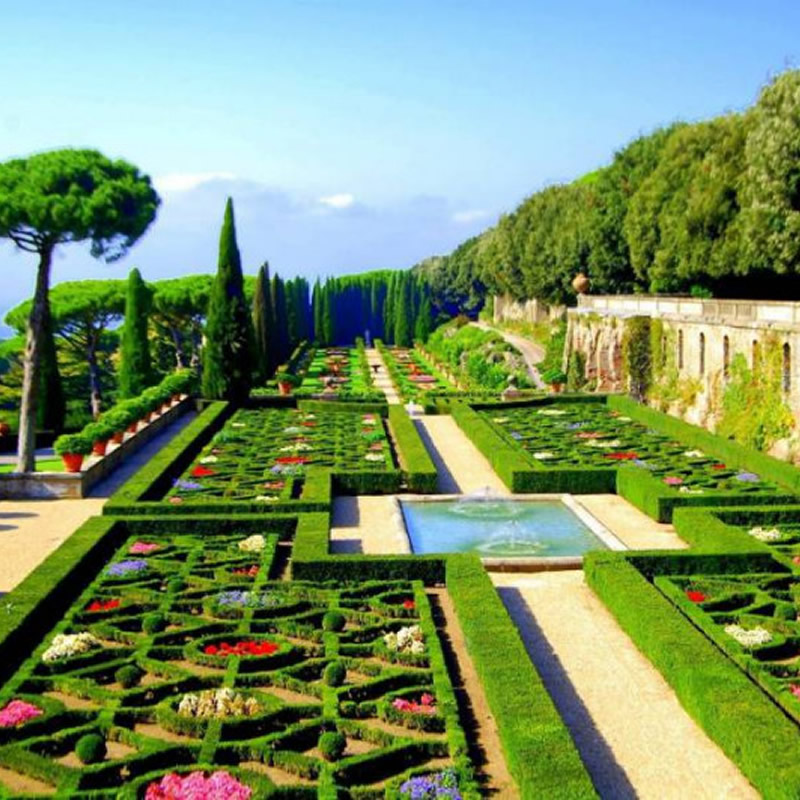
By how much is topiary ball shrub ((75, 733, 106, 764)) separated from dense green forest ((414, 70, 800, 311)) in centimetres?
2775

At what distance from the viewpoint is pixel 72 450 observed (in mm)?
21578

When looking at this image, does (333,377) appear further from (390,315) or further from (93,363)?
(390,315)

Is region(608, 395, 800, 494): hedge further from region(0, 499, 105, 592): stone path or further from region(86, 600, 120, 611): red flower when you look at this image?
region(0, 499, 105, 592): stone path

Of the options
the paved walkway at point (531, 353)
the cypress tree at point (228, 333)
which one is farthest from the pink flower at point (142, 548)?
the paved walkway at point (531, 353)

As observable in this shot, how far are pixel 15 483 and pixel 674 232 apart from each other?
96.5ft

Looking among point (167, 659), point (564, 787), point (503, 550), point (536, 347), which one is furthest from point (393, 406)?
point (536, 347)

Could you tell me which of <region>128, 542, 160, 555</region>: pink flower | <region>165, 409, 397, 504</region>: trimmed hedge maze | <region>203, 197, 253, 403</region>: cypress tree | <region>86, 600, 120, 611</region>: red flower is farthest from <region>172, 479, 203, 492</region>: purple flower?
<region>203, 197, 253, 403</region>: cypress tree

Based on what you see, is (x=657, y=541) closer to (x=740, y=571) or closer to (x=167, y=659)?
(x=740, y=571)

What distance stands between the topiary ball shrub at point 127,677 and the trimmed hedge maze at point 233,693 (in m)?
0.02

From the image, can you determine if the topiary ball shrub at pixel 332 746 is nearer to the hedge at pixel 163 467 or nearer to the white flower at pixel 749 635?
the white flower at pixel 749 635

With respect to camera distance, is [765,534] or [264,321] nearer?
[765,534]

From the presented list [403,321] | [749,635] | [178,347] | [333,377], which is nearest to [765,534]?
[749,635]

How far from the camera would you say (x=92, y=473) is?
22.2m

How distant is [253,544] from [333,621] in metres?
3.96
